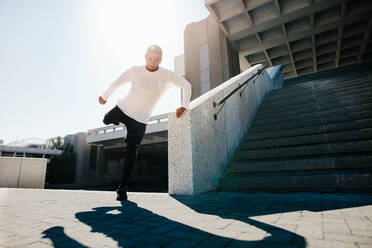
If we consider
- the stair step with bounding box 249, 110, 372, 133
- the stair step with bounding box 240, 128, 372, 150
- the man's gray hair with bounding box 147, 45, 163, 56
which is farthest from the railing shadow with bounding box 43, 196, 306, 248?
the stair step with bounding box 249, 110, 372, 133

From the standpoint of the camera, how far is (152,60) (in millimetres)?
2674

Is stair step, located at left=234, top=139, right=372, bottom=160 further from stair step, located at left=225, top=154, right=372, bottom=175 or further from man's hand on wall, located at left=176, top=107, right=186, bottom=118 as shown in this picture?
man's hand on wall, located at left=176, top=107, right=186, bottom=118

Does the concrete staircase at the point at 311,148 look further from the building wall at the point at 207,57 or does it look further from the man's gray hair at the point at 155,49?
the building wall at the point at 207,57

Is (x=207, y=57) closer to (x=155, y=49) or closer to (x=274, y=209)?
(x=155, y=49)

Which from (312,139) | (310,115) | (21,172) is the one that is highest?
(310,115)

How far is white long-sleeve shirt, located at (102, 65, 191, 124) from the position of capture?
8.98 ft

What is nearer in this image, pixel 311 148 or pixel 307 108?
pixel 311 148

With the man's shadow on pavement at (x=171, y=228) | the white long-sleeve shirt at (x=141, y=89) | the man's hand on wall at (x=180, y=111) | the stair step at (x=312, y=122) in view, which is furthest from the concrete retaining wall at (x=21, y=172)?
the stair step at (x=312, y=122)

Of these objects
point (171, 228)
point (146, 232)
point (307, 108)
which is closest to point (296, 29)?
point (307, 108)

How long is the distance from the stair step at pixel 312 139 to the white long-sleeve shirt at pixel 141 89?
255cm

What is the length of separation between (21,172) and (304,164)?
27.0ft

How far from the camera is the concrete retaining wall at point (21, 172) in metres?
6.77

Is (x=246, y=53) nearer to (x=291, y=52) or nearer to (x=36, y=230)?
(x=291, y=52)

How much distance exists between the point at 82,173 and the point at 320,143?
898 inches
